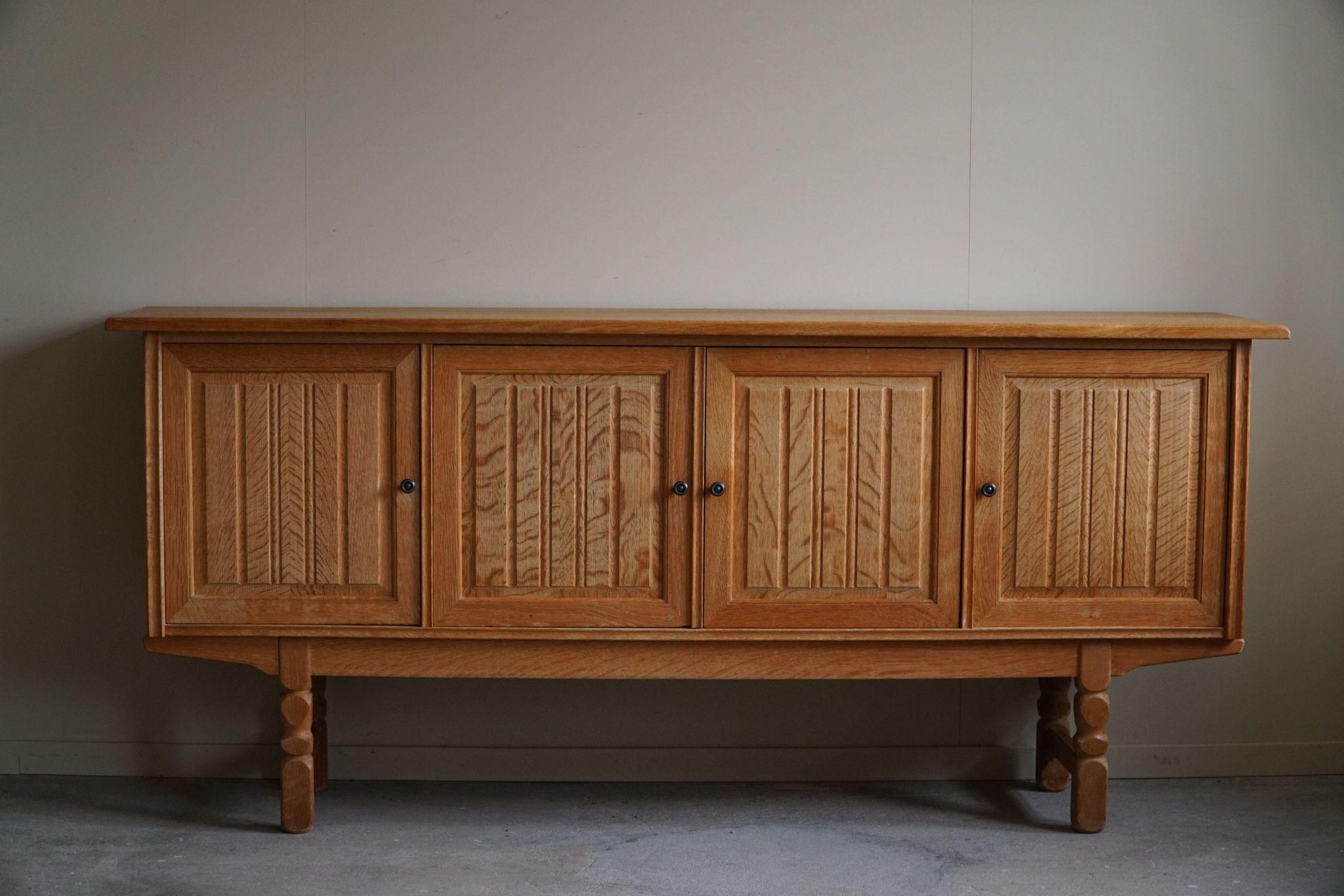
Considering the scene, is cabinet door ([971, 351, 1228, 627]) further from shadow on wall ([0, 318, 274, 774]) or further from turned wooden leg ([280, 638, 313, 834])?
shadow on wall ([0, 318, 274, 774])

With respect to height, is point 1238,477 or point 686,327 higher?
point 686,327

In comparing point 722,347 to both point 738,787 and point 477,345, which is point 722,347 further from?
point 738,787

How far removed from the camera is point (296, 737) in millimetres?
2660

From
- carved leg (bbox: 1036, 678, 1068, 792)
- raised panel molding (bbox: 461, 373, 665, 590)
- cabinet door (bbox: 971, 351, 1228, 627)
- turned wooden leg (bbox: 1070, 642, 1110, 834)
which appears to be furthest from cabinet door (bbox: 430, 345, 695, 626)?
carved leg (bbox: 1036, 678, 1068, 792)

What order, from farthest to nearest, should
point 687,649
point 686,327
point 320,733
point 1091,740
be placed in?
1. point 320,733
2. point 1091,740
3. point 687,649
4. point 686,327

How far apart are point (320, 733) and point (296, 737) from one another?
0.28 m

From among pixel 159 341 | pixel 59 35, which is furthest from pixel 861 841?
pixel 59 35

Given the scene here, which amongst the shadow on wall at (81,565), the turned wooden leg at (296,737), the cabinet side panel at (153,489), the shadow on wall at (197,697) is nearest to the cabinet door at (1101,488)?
the shadow on wall at (197,697)

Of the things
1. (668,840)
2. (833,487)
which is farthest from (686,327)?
(668,840)

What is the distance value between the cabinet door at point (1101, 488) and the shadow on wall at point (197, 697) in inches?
22.5

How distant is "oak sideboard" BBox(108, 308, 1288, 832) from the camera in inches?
99.0

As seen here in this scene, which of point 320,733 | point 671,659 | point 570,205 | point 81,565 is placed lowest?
point 320,733

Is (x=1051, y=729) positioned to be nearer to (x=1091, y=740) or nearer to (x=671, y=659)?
(x=1091, y=740)

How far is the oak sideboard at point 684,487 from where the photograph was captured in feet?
8.25
